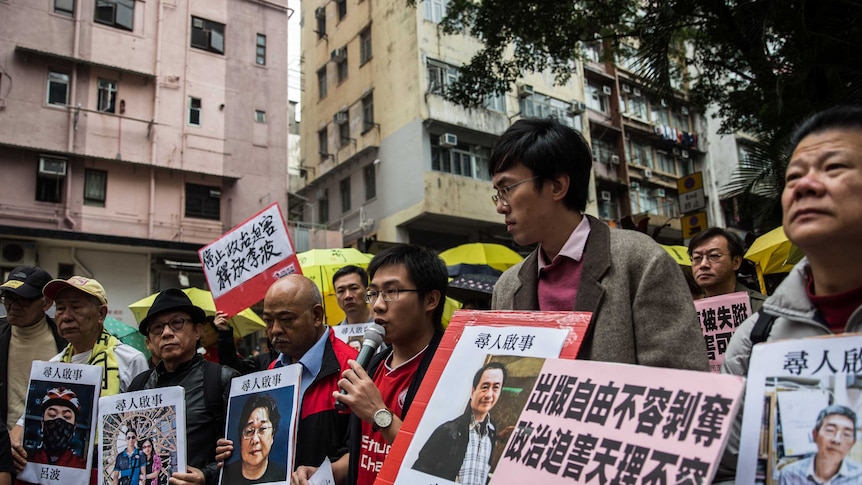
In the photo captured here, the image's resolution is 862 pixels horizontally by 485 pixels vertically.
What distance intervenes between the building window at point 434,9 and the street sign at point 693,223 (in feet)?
36.7

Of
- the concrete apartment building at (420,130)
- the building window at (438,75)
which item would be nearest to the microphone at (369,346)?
the concrete apartment building at (420,130)

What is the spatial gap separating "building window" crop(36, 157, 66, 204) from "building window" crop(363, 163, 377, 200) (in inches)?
349

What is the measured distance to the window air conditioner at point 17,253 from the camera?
14.6m

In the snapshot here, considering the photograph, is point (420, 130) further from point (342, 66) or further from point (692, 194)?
point (692, 194)

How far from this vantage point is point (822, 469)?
51.2 inches

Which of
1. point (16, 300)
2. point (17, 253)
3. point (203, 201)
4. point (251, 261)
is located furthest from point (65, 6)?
point (16, 300)

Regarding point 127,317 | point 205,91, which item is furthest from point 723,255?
point 205,91

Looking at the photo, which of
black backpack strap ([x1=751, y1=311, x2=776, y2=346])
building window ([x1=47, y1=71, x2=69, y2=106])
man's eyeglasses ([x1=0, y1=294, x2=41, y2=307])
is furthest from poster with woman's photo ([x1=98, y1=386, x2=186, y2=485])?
building window ([x1=47, y1=71, x2=69, y2=106])

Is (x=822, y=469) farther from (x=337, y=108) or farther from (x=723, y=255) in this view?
(x=337, y=108)

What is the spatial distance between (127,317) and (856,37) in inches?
614

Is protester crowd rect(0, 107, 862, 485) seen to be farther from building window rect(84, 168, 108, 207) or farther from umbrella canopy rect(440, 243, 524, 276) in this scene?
building window rect(84, 168, 108, 207)

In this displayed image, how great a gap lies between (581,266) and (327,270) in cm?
757

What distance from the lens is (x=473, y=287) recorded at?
774 cm

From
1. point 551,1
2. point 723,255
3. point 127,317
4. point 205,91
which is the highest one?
point 205,91
